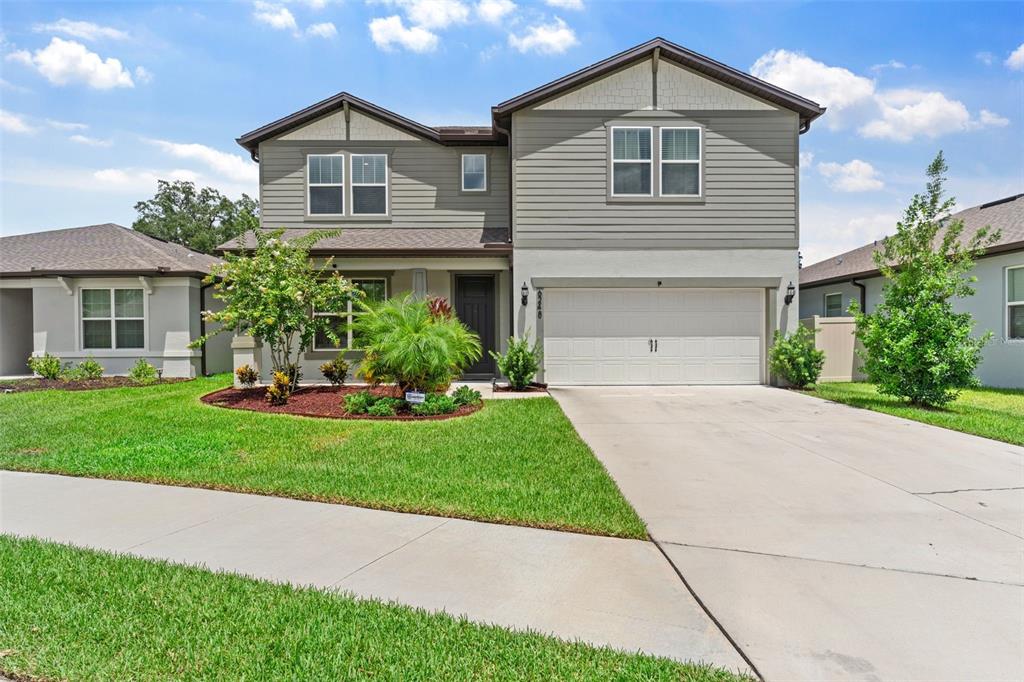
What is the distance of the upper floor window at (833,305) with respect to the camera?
717 inches

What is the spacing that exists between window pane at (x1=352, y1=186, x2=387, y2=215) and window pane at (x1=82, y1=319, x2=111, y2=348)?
7.38 meters

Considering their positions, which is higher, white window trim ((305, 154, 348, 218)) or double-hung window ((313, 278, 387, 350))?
white window trim ((305, 154, 348, 218))

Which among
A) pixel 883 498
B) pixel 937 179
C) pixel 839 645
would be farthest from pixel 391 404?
pixel 937 179

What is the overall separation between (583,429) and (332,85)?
11.8 metres

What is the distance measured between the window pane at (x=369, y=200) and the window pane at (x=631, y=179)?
237 inches

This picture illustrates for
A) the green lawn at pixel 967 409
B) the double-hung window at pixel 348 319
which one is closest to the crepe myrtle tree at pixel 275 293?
the double-hung window at pixel 348 319

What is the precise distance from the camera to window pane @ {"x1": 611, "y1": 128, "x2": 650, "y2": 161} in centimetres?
1263

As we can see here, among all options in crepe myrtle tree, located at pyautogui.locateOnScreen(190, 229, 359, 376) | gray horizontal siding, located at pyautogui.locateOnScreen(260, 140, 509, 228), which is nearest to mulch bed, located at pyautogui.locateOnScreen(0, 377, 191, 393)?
crepe myrtle tree, located at pyautogui.locateOnScreen(190, 229, 359, 376)

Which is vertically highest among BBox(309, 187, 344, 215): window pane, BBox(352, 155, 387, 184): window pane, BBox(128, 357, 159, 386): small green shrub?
BBox(352, 155, 387, 184): window pane

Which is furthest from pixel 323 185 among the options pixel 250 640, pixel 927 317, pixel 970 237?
pixel 970 237

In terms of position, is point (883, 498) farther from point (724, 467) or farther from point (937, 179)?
point (937, 179)

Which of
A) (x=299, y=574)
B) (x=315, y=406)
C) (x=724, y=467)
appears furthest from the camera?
(x=315, y=406)

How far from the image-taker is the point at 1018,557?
3.69 meters

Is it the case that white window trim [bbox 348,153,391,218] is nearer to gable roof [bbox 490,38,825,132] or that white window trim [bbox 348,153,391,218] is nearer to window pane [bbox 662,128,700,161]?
gable roof [bbox 490,38,825,132]
